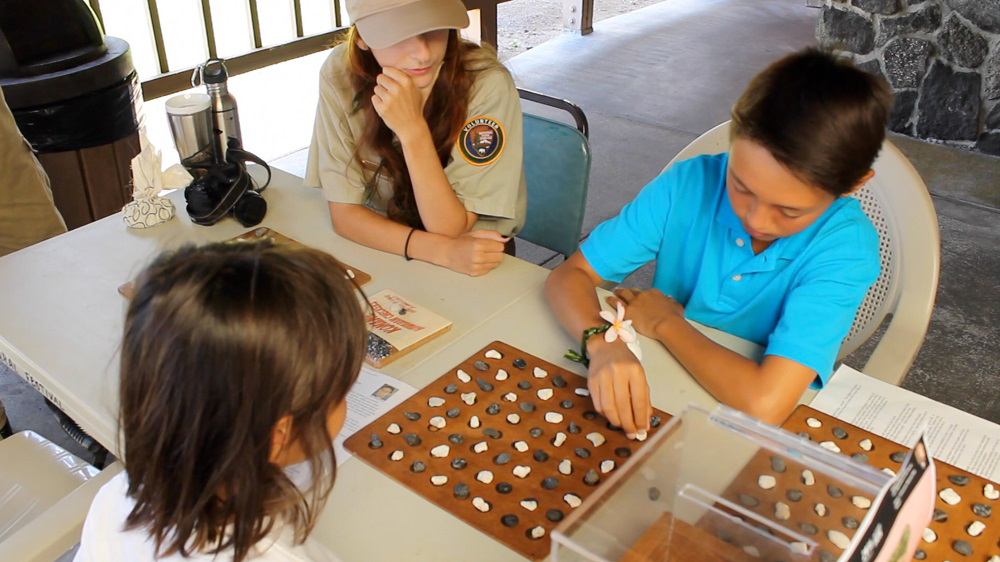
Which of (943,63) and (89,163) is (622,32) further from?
(89,163)

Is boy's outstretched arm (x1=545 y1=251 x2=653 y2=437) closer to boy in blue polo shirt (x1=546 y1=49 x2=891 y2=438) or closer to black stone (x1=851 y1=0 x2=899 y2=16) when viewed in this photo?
boy in blue polo shirt (x1=546 y1=49 x2=891 y2=438)

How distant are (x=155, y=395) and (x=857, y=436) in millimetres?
846

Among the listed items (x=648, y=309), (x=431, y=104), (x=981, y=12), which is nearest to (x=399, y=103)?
(x=431, y=104)

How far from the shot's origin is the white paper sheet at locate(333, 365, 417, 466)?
1.08m

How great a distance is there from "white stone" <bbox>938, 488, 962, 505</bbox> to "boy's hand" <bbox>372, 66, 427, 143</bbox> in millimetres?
1019

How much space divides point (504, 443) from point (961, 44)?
369 cm

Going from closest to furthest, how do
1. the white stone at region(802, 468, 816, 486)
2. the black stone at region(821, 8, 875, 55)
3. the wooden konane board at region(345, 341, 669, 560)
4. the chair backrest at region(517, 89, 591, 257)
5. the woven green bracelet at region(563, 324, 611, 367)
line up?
the white stone at region(802, 468, 816, 486), the wooden konane board at region(345, 341, 669, 560), the woven green bracelet at region(563, 324, 611, 367), the chair backrest at region(517, 89, 591, 257), the black stone at region(821, 8, 875, 55)

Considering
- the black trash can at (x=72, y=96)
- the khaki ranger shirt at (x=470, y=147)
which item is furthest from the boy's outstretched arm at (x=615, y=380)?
the black trash can at (x=72, y=96)

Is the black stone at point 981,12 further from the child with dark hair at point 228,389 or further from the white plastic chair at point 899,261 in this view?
the child with dark hair at point 228,389

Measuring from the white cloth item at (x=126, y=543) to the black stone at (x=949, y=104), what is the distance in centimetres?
397

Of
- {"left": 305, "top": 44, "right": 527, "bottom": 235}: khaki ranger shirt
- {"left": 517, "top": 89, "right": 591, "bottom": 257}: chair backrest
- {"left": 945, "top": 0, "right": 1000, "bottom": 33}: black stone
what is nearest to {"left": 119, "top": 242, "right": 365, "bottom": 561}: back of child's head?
{"left": 305, "top": 44, "right": 527, "bottom": 235}: khaki ranger shirt

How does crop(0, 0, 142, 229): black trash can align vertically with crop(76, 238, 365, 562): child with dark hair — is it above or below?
below

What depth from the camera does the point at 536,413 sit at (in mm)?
1093

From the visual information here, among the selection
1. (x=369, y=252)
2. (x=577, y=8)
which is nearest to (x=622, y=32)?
(x=577, y=8)
